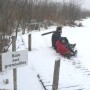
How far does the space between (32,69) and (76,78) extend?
4.14 ft

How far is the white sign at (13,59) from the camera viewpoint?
4211 millimetres

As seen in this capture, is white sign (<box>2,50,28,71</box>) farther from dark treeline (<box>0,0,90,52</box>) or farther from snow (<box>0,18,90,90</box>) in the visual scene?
dark treeline (<box>0,0,90,52</box>)

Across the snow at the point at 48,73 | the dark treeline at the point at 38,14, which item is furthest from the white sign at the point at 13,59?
the dark treeline at the point at 38,14

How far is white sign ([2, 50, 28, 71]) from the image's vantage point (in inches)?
166

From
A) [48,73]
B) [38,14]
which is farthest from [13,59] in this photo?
[38,14]

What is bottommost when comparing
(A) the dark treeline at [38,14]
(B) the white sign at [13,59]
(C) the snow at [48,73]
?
(C) the snow at [48,73]

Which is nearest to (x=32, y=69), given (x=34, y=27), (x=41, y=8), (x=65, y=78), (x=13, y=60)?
(x=65, y=78)

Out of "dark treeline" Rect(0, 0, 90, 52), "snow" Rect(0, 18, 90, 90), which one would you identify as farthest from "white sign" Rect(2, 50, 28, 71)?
"dark treeline" Rect(0, 0, 90, 52)

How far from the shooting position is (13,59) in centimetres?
430

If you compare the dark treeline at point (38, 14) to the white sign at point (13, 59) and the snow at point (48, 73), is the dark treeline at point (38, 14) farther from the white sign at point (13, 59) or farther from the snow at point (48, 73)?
the white sign at point (13, 59)

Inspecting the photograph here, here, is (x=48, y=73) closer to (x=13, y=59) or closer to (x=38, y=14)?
(x=13, y=59)

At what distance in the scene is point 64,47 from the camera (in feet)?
28.0

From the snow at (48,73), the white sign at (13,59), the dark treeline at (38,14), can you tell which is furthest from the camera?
the dark treeline at (38,14)

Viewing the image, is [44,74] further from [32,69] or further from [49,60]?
[49,60]
